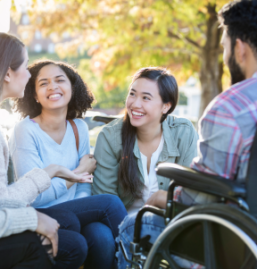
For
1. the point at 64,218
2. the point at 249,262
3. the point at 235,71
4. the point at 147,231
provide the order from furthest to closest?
1. the point at 64,218
2. the point at 147,231
3. the point at 235,71
4. the point at 249,262

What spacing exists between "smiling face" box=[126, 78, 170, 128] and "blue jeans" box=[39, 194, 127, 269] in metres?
0.62

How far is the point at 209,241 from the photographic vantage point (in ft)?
4.63

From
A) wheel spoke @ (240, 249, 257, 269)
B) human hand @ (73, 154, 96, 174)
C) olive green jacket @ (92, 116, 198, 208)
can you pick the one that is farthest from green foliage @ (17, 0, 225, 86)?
wheel spoke @ (240, 249, 257, 269)

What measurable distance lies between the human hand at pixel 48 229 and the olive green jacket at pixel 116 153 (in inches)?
39.0

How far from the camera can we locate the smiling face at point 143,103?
8.84ft

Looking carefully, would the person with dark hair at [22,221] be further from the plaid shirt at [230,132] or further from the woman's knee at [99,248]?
the plaid shirt at [230,132]

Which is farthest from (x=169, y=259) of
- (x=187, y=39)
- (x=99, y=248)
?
(x=187, y=39)

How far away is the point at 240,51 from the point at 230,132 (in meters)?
0.39

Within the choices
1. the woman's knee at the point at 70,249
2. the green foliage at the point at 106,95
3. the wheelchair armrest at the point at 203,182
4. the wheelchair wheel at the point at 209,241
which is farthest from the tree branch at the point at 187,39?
the green foliage at the point at 106,95

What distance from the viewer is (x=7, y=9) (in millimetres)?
2939

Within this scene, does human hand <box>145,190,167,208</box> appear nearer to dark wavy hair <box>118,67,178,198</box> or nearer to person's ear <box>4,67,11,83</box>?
dark wavy hair <box>118,67,178,198</box>

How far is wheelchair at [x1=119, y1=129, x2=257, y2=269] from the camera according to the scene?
1301 mm

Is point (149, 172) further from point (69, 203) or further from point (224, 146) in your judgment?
point (224, 146)

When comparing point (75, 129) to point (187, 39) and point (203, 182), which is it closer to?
point (203, 182)
